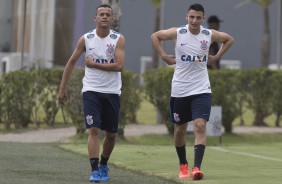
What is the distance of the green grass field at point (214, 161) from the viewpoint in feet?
41.5


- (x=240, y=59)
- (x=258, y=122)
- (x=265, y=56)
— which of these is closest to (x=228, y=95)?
Answer: (x=258, y=122)

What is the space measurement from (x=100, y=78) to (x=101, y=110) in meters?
0.37

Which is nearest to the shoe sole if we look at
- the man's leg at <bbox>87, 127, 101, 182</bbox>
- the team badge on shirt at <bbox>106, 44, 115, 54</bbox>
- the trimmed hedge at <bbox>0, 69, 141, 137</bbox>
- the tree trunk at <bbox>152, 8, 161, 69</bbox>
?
the man's leg at <bbox>87, 127, 101, 182</bbox>

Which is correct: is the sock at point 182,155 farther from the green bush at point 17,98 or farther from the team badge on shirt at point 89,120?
the green bush at point 17,98

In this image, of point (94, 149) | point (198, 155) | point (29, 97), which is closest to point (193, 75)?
point (198, 155)

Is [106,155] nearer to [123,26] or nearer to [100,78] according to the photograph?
[100,78]

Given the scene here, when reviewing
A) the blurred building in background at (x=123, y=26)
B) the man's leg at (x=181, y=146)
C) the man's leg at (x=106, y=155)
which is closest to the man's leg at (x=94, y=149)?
the man's leg at (x=106, y=155)

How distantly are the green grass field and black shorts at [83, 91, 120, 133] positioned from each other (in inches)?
39.5

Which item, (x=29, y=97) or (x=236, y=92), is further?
(x=236, y=92)

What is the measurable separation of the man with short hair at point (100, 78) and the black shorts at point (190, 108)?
2.73 ft

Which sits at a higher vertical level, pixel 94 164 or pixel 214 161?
pixel 94 164

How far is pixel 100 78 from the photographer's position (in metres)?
11.9

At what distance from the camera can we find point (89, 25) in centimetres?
5206

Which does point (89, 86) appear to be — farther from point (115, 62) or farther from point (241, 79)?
point (241, 79)
